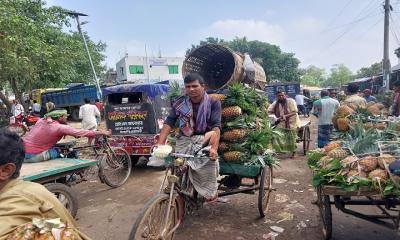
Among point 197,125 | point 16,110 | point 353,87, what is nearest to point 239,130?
point 197,125

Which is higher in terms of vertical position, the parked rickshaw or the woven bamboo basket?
the woven bamboo basket

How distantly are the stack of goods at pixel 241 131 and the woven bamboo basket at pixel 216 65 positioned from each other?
0.60 metres

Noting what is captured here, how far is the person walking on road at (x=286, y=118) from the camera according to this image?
9273 millimetres

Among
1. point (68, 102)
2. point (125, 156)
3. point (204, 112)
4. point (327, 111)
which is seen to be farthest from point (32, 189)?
point (68, 102)

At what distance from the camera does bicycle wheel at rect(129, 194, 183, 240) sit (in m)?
3.23

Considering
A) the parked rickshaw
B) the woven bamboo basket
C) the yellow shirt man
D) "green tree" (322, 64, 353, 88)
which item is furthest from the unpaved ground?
"green tree" (322, 64, 353, 88)

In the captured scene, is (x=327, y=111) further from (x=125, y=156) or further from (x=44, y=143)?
(x=44, y=143)

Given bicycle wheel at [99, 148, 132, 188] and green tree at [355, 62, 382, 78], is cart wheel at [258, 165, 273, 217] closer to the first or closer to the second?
bicycle wheel at [99, 148, 132, 188]

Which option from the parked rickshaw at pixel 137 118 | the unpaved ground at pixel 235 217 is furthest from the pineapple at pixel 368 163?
the parked rickshaw at pixel 137 118

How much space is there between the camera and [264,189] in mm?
5141

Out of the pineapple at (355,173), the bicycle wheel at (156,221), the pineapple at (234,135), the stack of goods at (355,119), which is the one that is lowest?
the bicycle wheel at (156,221)

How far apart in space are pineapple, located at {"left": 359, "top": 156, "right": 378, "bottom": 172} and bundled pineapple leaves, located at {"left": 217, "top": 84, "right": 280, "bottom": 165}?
1.59 meters

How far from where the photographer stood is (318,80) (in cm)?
9050

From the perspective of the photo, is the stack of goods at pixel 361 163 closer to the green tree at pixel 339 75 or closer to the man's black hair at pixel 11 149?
the man's black hair at pixel 11 149
